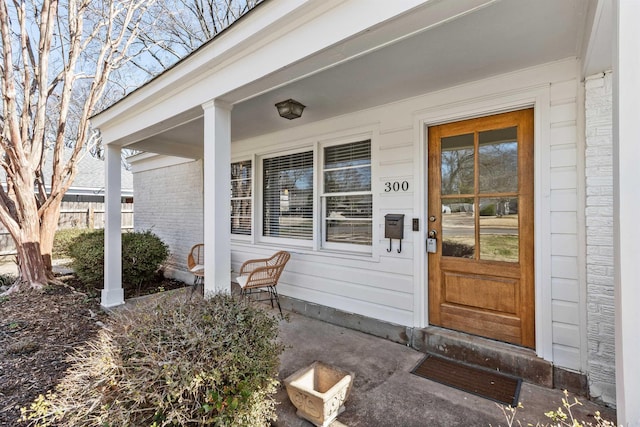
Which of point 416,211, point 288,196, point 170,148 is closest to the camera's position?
point 416,211

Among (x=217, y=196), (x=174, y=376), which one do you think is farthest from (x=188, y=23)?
(x=174, y=376)

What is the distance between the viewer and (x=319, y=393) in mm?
1879

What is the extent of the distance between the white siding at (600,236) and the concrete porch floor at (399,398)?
281 mm

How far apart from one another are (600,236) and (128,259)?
598 centimetres

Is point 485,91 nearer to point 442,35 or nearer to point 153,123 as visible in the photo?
point 442,35

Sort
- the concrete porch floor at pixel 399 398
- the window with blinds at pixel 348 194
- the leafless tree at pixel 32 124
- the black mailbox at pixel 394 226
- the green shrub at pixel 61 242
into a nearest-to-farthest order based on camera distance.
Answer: the concrete porch floor at pixel 399 398, the black mailbox at pixel 394 226, the window with blinds at pixel 348 194, the leafless tree at pixel 32 124, the green shrub at pixel 61 242

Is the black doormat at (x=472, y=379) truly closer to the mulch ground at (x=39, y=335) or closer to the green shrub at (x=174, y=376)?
the green shrub at (x=174, y=376)

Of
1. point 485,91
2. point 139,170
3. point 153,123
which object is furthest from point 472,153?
point 139,170

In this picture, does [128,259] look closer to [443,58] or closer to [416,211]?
[416,211]

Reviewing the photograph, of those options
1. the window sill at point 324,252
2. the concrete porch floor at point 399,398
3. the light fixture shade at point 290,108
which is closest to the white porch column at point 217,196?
the light fixture shade at point 290,108

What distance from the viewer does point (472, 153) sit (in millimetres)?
2824

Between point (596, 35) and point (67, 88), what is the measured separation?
22.2ft

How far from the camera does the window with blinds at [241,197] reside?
5000mm

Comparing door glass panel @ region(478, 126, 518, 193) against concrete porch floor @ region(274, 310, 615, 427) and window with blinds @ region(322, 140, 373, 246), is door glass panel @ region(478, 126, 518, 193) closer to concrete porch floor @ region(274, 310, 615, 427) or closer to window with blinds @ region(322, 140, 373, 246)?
window with blinds @ region(322, 140, 373, 246)
